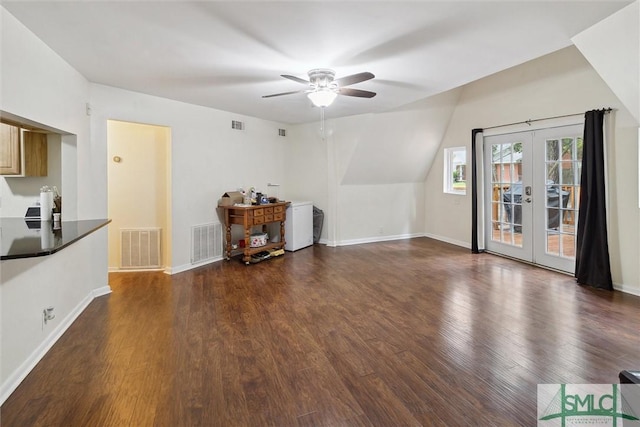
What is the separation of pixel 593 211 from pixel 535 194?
3.18 feet

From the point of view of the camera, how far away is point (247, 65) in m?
3.27

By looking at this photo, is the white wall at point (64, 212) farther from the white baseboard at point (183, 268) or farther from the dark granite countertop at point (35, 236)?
the white baseboard at point (183, 268)

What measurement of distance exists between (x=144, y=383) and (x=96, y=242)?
2285 mm

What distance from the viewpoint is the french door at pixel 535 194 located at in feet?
14.5

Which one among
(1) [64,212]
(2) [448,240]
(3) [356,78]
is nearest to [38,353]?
(1) [64,212]

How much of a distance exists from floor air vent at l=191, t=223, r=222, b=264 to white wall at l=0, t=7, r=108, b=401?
1.31m

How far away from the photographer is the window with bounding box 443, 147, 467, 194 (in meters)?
6.55

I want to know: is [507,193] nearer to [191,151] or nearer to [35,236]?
[191,151]

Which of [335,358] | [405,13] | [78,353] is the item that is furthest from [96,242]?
[405,13]

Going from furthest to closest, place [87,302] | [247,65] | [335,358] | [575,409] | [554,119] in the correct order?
[554,119], [87,302], [247,65], [335,358], [575,409]

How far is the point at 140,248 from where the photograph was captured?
4.95 meters

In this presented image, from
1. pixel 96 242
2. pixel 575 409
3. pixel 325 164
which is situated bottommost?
pixel 575 409

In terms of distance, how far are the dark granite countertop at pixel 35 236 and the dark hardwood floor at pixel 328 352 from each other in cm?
94

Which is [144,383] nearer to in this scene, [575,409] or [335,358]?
[335,358]
